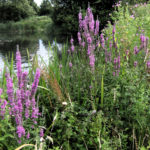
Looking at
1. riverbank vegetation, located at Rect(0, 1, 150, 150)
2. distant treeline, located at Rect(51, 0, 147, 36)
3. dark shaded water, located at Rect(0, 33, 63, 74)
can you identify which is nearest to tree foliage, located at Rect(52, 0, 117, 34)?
distant treeline, located at Rect(51, 0, 147, 36)

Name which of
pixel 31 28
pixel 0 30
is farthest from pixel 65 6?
pixel 0 30

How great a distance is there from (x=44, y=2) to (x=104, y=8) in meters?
50.0

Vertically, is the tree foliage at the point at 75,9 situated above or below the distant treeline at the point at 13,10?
below

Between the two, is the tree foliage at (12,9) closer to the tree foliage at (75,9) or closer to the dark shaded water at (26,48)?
the tree foliage at (75,9)

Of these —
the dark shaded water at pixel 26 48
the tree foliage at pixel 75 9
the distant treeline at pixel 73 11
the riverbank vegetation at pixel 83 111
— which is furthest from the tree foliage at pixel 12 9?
the riverbank vegetation at pixel 83 111

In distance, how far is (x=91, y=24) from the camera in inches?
104

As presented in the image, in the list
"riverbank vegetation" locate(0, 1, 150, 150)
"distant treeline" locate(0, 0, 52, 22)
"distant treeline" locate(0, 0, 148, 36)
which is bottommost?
"riverbank vegetation" locate(0, 1, 150, 150)

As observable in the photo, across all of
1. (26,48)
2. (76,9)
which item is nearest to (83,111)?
(26,48)

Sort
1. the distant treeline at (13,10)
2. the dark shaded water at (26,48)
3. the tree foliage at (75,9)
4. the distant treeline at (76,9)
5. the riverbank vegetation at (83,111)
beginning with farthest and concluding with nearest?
the distant treeline at (13,10)
the tree foliage at (75,9)
the distant treeline at (76,9)
the dark shaded water at (26,48)
the riverbank vegetation at (83,111)

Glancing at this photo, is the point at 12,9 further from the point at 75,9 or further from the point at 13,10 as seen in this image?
the point at 75,9

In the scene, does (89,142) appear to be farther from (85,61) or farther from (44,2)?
(44,2)

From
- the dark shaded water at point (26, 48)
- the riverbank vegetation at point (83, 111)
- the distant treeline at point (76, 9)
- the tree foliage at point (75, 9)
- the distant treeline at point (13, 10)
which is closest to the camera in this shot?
the riverbank vegetation at point (83, 111)

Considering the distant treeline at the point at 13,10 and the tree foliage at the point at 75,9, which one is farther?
the distant treeline at the point at 13,10

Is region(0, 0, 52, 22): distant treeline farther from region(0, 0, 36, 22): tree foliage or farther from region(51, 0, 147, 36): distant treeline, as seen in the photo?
region(51, 0, 147, 36): distant treeline
